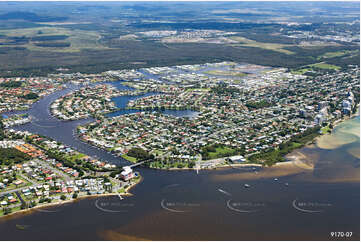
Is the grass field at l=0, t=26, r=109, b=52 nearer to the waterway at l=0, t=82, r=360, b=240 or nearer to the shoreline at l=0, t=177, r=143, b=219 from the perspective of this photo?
the waterway at l=0, t=82, r=360, b=240

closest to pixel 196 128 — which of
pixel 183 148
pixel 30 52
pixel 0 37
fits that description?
pixel 183 148

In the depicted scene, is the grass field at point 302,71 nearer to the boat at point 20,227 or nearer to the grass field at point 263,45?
the grass field at point 263,45

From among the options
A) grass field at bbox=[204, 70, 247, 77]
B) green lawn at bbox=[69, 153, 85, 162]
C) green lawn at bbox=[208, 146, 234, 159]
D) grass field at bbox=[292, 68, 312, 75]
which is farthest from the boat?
grass field at bbox=[292, 68, 312, 75]

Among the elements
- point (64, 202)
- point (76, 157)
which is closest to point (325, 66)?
point (76, 157)

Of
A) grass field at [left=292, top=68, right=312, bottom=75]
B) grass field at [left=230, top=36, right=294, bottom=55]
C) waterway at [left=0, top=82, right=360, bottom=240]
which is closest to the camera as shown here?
waterway at [left=0, top=82, right=360, bottom=240]

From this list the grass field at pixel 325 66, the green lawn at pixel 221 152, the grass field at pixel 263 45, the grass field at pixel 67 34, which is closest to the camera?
the green lawn at pixel 221 152

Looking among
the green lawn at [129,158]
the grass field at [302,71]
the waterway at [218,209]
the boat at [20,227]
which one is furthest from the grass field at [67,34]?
the boat at [20,227]

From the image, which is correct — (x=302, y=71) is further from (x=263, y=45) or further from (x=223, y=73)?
(x=263, y=45)

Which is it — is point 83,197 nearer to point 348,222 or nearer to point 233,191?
point 233,191

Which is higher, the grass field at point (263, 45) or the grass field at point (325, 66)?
the grass field at point (263, 45)

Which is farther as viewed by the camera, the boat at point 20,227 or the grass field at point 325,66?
the grass field at point 325,66
